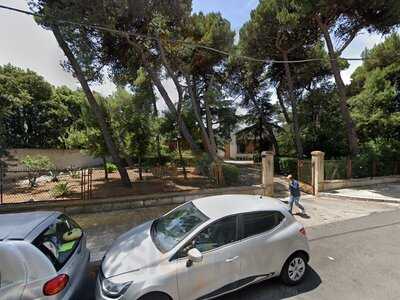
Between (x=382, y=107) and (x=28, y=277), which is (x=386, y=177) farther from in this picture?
(x=28, y=277)

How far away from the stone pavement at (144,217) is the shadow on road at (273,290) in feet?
10.4

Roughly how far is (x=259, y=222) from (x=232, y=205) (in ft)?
1.60

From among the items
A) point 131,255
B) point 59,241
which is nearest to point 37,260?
point 59,241

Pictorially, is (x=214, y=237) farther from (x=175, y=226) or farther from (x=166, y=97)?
(x=166, y=97)

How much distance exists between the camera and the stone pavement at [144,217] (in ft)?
21.5

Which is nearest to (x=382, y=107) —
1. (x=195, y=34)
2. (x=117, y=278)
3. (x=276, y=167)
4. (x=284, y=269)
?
(x=276, y=167)

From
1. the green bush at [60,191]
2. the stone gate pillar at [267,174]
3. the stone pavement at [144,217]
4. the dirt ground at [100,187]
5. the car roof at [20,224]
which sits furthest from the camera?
the stone gate pillar at [267,174]

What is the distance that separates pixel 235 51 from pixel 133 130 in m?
8.05

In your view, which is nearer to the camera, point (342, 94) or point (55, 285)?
point (55, 285)

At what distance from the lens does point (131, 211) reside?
8695 mm

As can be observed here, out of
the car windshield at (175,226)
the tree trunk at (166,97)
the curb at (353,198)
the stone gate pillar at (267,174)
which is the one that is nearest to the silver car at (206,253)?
the car windshield at (175,226)

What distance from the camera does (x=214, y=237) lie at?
365 centimetres

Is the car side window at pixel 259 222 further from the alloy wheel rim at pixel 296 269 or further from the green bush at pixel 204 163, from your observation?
the green bush at pixel 204 163

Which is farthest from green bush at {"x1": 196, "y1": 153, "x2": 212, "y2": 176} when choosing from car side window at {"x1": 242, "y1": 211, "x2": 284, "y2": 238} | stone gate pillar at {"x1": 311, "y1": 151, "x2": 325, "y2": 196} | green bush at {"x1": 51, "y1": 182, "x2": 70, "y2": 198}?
car side window at {"x1": 242, "y1": 211, "x2": 284, "y2": 238}
